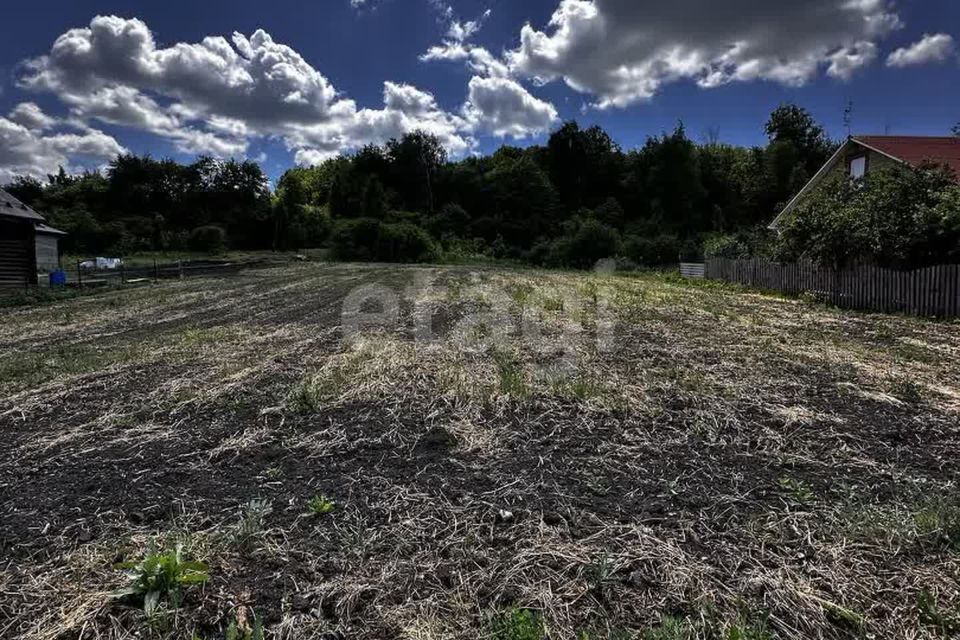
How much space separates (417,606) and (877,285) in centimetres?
1220

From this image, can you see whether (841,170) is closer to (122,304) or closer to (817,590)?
(817,590)

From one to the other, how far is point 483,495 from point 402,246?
30.0m

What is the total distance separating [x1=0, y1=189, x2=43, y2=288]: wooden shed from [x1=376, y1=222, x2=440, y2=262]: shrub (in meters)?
17.6

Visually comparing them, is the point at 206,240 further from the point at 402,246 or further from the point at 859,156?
the point at 859,156

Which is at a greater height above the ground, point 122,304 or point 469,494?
point 122,304

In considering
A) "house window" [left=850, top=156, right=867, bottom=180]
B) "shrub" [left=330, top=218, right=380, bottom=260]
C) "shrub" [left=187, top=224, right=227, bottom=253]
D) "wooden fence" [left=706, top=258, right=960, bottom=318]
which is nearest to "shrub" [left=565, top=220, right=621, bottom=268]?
"house window" [left=850, top=156, right=867, bottom=180]

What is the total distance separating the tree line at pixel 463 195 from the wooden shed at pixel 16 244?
18.7m

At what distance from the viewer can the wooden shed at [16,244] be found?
15070 mm

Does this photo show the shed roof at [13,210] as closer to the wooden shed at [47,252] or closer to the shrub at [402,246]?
the wooden shed at [47,252]

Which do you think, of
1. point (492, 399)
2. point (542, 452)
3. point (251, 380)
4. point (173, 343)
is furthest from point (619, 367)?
point (173, 343)

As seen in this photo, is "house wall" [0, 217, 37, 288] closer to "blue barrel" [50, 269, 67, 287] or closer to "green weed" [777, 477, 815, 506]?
"blue barrel" [50, 269, 67, 287]

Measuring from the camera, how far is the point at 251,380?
4742mm

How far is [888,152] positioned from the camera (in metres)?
18.3

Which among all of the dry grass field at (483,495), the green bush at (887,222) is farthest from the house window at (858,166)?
the dry grass field at (483,495)
